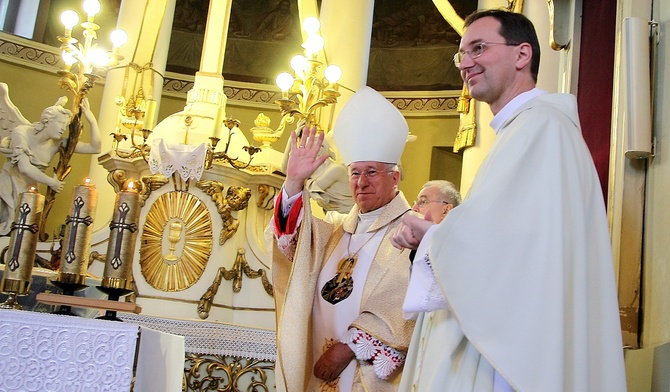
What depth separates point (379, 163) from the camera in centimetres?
333

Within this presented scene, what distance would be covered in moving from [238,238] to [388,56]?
7.39m

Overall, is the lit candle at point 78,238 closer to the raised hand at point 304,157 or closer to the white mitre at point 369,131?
the raised hand at point 304,157

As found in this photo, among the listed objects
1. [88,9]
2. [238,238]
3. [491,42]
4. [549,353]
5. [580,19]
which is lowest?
[549,353]

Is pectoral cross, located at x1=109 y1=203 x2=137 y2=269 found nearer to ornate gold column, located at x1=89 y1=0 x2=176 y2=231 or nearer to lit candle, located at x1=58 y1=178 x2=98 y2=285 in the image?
lit candle, located at x1=58 y1=178 x2=98 y2=285

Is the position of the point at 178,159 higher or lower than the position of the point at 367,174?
higher

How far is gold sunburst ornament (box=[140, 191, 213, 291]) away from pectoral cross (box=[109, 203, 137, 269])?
7.23 feet

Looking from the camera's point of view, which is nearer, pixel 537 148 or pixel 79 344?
pixel 537 148

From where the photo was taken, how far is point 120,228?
2885 mm

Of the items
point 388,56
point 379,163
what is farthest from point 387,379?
point 388,56

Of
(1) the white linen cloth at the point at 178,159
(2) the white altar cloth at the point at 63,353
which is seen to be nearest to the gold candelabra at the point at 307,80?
(1) the white linen cloth at the point at 178,159

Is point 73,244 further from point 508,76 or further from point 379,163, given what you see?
point 508,76

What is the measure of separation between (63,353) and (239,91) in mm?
9834

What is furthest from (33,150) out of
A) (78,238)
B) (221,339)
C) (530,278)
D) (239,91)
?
(239,91)

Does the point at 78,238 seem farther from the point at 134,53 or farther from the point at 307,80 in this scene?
the point at 134,53
